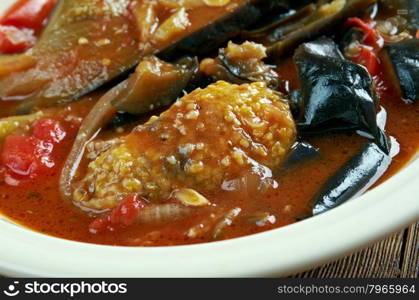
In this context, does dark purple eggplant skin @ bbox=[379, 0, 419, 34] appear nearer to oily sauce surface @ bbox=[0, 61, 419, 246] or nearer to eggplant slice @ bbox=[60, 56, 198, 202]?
oily sauce surface @ bbox=[0, 61, 419, 246]

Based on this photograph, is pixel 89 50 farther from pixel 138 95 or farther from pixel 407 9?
pixel 407 9

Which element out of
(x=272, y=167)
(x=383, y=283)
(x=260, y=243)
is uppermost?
(x=260, y=243)

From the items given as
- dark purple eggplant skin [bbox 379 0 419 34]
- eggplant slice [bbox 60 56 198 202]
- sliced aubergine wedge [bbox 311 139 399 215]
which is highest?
eggplant slice [bbox 60 56 198 202]

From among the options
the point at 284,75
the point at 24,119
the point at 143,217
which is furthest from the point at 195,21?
the point at 143,217

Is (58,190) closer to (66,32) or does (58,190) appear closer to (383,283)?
(66,32)

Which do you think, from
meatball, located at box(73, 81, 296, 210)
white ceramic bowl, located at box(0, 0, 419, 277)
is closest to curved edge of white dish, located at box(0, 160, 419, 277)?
white ceramic bowl, located at box(0, 0, 419, 277)

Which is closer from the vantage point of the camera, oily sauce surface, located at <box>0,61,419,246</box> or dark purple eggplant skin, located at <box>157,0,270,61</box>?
oily sauce surface, located at <box>0,61,419,246</box>
